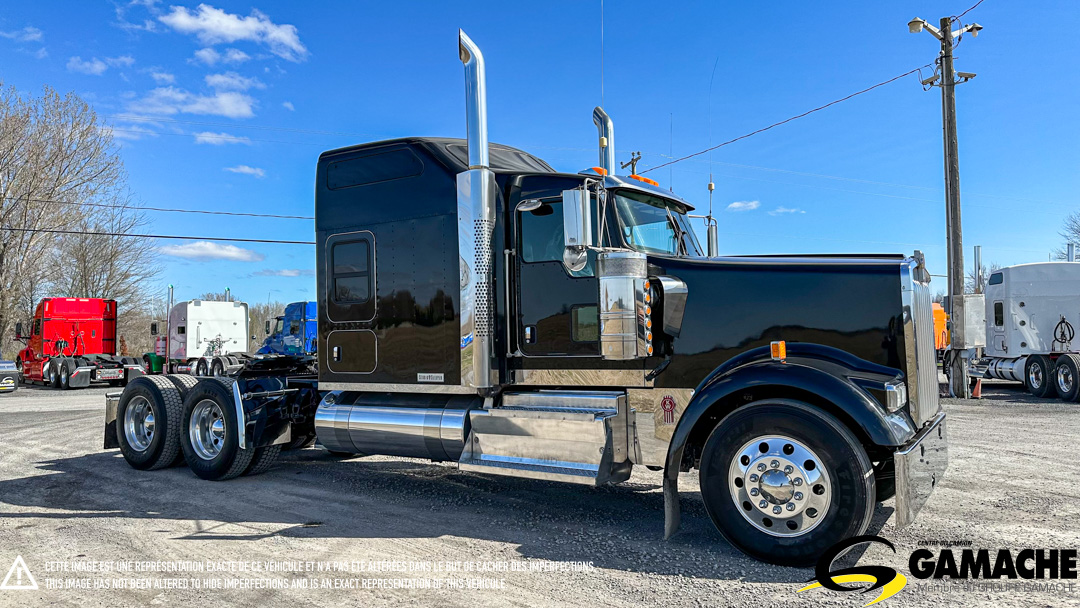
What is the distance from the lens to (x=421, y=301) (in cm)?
638

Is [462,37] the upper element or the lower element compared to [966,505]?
upper

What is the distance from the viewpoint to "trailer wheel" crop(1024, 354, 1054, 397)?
1608 centimetres

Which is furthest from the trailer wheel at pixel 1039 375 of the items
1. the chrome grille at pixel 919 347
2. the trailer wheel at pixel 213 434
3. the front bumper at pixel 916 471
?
the trailer wheel at pixel 213 434

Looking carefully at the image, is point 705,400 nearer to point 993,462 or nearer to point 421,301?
point 421,301

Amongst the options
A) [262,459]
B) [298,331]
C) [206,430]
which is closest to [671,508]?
[262,459]

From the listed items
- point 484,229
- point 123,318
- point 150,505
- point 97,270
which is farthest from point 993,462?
point 123,318

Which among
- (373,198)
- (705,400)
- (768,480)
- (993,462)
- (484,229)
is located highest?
(373,198)

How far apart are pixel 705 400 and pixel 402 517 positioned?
107 inches

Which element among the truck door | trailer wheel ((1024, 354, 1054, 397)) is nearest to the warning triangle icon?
the truck door

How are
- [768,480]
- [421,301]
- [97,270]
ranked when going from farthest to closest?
[97,270] < [421,301] < [768,480]

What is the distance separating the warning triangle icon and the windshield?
4496mm

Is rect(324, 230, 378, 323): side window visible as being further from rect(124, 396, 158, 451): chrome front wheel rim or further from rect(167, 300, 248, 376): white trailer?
rect(167, 300, 248, 376): white trailer

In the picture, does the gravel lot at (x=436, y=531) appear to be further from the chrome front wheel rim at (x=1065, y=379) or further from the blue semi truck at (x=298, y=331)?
the blue semi truck at (x=298, y=331)

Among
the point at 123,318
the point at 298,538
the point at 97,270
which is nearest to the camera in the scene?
the point at 298,538
